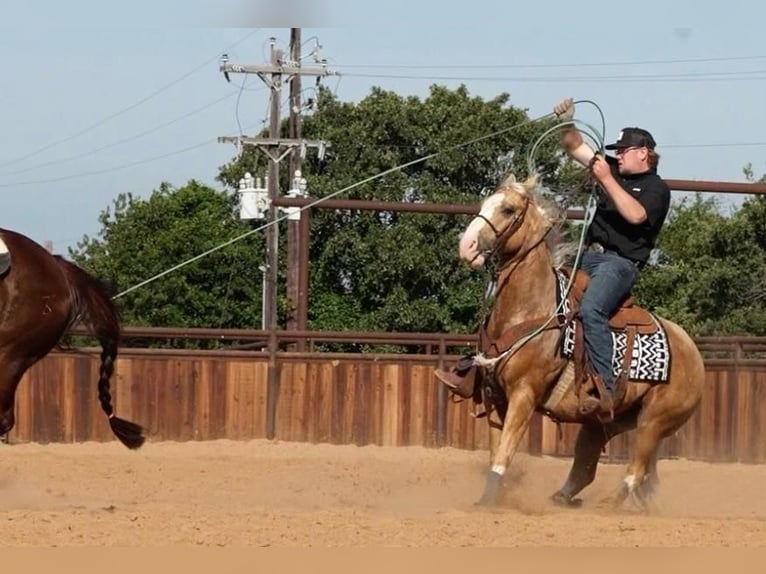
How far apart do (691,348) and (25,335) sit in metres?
4.80

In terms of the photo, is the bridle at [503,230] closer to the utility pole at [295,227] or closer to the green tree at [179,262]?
the utility pole at [295,227]

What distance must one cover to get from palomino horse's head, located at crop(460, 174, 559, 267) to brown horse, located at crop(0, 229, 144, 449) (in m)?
2.95

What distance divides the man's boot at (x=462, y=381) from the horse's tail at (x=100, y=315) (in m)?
2.36

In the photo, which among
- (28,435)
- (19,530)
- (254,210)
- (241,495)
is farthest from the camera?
(254,210)

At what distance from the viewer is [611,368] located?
9711 mm

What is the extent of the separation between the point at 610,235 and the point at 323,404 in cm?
728

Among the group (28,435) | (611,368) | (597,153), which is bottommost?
(28,435)

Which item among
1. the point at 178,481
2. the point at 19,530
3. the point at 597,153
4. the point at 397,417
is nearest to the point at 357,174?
the point at 397,417

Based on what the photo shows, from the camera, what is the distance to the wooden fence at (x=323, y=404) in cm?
1636

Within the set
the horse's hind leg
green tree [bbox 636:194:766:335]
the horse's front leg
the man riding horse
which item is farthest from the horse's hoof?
green tree [bbox 636:194:766:335]

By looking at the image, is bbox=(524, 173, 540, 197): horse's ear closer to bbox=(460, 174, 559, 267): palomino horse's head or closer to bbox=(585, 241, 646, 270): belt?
bbox=(460, 174, 559, 267): palomino horse's head

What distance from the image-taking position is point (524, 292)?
32.1 ft

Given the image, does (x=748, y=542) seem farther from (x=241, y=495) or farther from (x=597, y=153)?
(x=241, y=495)

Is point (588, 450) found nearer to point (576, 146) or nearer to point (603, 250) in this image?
point (603, 250)
